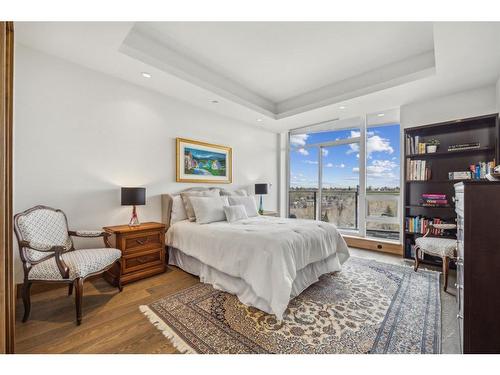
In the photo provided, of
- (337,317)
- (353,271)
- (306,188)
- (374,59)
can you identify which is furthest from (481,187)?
(306,188)

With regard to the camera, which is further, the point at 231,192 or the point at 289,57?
the point at 231,192

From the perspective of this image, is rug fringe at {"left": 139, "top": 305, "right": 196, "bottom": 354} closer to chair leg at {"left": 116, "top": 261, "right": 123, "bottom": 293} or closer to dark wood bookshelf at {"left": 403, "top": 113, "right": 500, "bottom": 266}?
chair leg at {"left": 116, "top": 261, "right": 123, "bottom": 293}

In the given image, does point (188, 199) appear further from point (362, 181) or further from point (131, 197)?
point (362, 181)

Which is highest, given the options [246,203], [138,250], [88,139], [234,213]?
[88,139]

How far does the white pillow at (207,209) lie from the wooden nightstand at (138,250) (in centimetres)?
51

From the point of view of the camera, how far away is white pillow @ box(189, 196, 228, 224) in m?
3.14

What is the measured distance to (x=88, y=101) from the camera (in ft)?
8.91

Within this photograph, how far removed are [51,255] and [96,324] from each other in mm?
706

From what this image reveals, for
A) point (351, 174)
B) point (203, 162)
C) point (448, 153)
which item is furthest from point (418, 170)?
point (203, 162)

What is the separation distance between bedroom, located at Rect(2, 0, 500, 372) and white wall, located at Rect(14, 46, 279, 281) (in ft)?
0.05

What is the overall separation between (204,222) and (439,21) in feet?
10.4

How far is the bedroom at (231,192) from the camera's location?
161cm

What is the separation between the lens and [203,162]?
3963mm

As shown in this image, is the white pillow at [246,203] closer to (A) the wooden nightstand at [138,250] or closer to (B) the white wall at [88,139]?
(B) the white wall at [88,139]
